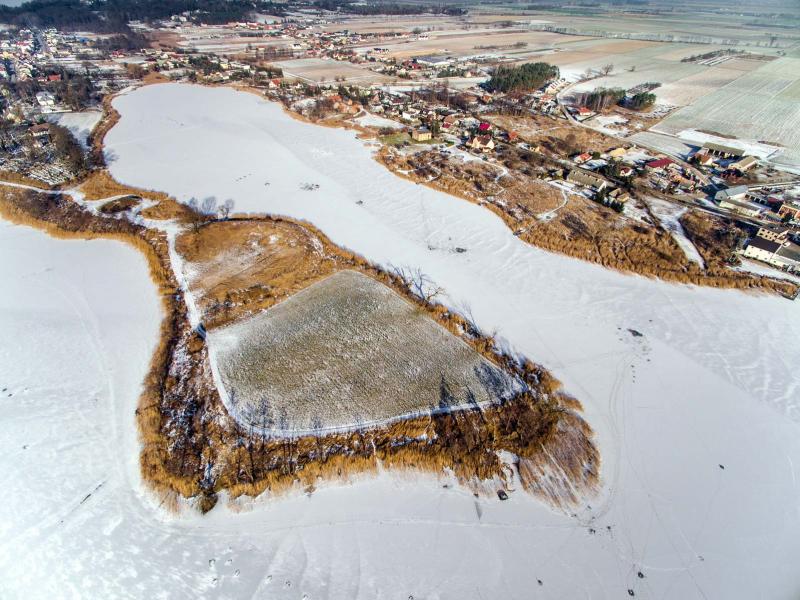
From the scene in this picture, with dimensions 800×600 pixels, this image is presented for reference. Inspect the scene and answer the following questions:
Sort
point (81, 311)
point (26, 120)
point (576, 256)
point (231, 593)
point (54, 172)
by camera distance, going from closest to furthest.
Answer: point (231, 593) → point (81, 311) → point (576, 256) → point (54, 172) → point (26, 120)

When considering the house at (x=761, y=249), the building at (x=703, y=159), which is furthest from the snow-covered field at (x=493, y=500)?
the building at (x=703, y=159)

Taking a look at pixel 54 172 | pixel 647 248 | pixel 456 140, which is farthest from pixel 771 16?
pixel 54 172

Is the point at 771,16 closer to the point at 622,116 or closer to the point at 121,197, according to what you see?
the point at 622,116

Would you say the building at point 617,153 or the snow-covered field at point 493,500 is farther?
the building at point 617,153

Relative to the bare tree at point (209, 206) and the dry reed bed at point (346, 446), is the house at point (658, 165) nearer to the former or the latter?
the dry reed bed at point (346, 446)

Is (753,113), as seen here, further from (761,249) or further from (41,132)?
(41,132)

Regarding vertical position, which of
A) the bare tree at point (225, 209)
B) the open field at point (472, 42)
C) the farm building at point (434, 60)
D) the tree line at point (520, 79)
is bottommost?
the bare tree at point (225, 209)
